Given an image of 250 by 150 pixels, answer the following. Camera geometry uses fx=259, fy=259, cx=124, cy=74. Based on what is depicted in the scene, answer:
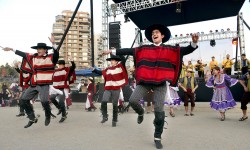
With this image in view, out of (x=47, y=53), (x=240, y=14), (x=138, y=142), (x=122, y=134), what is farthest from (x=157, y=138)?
(x=240, y=14)

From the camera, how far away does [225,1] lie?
58.1 ft

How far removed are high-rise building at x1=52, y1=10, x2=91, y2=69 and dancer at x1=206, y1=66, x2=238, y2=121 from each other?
107061 mm

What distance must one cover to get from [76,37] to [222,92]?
116 metres

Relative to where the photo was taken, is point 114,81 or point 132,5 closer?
point 114,81

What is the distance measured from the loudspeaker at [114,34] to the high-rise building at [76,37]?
95.9 metres

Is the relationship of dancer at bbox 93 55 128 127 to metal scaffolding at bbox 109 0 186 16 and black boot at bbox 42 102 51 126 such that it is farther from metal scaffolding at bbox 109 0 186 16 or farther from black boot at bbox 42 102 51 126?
metal scaffolding at bbox 109 0 186 16

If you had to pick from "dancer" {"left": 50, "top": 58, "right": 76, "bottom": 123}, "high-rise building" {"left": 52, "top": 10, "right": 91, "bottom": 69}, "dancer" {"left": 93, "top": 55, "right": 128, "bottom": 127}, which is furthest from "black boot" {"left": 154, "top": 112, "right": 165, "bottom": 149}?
"high-rise building" {"left": 52, "top": 10, "right": 91, "bottom": 69}

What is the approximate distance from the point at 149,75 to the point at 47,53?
3.31 meters

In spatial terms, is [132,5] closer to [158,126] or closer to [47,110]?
[47,110]

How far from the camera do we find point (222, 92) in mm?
8289

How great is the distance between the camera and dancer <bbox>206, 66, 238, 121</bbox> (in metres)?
8.11

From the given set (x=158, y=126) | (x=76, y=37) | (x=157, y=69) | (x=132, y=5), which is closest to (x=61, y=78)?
(x=157, y=69)

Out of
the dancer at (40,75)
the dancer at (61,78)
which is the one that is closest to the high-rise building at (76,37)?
the dancer at (61,78)

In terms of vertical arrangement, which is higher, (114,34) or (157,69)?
(114,34)
